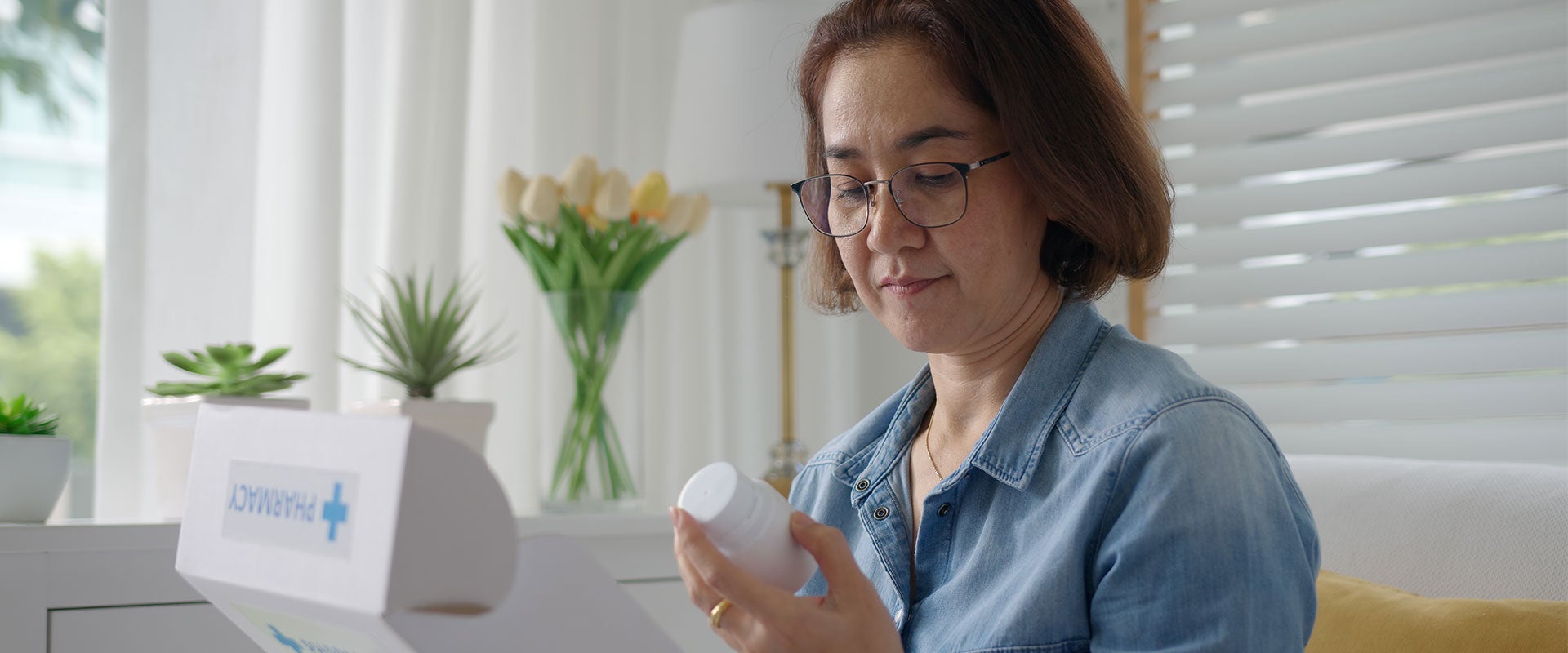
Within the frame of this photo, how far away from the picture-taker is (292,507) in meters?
0.58

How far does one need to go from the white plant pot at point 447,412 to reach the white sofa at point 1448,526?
3.39ft

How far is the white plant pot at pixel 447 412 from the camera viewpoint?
5.24 ft

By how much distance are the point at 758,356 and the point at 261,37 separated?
1.20 metres

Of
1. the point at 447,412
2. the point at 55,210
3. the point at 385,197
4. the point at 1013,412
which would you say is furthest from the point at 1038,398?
the point at 55,210

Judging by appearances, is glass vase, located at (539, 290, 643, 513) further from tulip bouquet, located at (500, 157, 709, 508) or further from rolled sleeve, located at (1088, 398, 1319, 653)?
rolled sleeve, located at (1088, 398, 1319, 653)

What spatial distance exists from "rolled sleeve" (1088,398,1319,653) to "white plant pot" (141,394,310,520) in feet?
3.27

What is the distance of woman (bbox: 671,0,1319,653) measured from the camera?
0.77m

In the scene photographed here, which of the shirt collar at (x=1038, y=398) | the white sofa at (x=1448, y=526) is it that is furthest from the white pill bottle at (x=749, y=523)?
the white sofa at (x=1448, y=526)

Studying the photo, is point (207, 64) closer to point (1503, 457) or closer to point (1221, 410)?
point (1221, 410)

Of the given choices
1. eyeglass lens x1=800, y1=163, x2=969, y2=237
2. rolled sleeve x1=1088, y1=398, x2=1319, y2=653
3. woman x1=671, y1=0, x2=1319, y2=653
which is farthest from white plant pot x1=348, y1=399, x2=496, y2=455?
rolled sleeve x1=1088, y1=398, x2=1319, y2=653

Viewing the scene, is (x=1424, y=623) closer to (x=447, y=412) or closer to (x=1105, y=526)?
(x=1105, y=526)

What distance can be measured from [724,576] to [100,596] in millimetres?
920

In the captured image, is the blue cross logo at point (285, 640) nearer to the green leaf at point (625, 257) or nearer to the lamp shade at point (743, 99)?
the green leaf at point (625, 257)

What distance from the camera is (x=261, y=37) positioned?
6.30 feet
